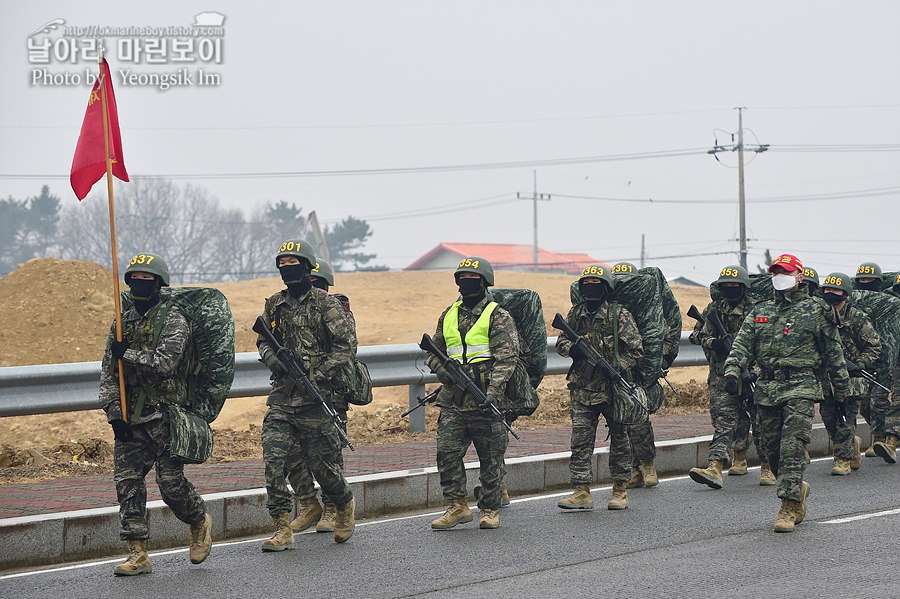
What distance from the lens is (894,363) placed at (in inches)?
456

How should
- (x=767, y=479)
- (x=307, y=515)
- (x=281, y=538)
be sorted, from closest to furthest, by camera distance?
(x=281, y=538), (x=307, y=515), (x=767, y=479)

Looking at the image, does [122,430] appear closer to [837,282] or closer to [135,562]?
[135,562]

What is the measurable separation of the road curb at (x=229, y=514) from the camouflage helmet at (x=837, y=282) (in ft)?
7.96

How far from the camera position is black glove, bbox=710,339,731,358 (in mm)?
10430

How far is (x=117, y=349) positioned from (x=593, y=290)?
13.1 feet

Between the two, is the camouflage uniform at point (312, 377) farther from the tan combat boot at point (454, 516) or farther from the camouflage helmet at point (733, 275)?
the camouflage helmet at point (733, 275)

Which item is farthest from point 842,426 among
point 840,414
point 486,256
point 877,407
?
point 486,256

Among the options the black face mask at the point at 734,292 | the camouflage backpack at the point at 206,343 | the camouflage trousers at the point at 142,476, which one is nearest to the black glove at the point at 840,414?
the black face mask at the point at 734,292

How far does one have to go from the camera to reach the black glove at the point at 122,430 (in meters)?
6.55

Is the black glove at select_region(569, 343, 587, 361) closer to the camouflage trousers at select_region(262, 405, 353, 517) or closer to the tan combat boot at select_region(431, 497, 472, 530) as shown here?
the tan combat boot at select_region(431, 497, 472, 530)

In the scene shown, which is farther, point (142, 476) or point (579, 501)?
point (579, 501)

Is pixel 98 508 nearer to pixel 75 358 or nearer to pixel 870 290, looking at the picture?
pixel 870 290

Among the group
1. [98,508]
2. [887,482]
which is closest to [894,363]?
[887,482]

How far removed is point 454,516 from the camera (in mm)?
8031
